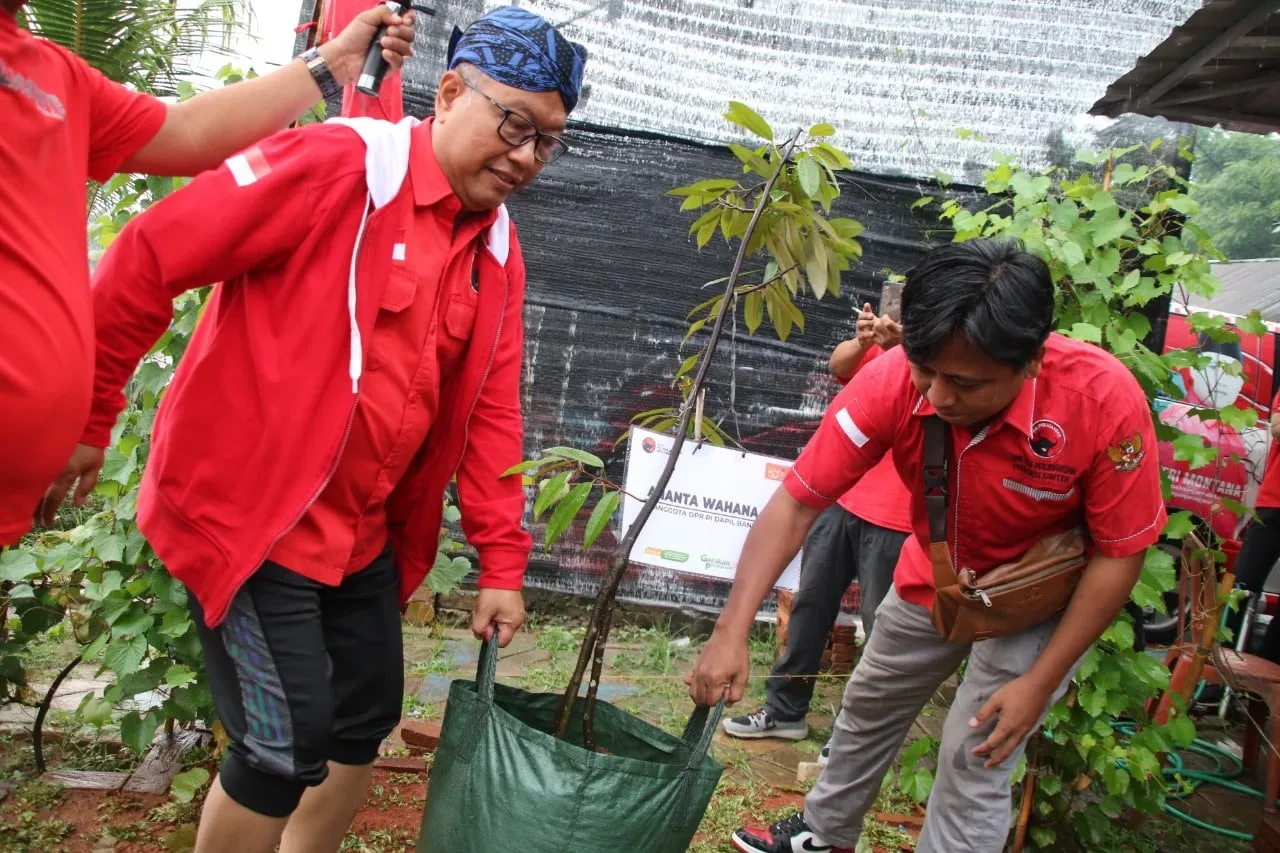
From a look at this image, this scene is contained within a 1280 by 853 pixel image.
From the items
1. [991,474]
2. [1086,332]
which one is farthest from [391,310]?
[1086,332]

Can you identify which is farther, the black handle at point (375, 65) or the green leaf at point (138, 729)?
the green leaf at point (138, 729)

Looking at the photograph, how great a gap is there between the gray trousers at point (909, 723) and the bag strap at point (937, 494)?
288 millimetres

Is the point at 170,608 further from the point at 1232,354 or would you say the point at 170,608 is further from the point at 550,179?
the point at 1232,354

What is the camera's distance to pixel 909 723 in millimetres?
2973

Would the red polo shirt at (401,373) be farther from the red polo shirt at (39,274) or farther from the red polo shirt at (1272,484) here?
the red polo shirt at (1272,484)

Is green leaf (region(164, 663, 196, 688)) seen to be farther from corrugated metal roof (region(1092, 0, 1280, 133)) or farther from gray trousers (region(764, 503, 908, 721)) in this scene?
corrugated metal roof (region(1092, 0, 1280, 133))

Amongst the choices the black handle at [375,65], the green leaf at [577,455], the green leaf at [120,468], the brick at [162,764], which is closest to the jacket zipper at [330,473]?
the black handle at [375,65]

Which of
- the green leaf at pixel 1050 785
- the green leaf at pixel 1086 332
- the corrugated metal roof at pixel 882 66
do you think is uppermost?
the corrugated metal roof at pixel 882 66

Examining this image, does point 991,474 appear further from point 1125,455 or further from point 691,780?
point 691,780

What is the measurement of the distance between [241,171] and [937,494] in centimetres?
169

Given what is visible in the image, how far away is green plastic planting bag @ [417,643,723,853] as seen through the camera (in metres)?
1.96

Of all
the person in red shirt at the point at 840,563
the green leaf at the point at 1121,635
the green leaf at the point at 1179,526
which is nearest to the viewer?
the green leaf at the point at 1121,635

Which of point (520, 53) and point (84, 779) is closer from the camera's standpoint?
point (520, 53)

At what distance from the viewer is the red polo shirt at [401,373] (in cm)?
199
